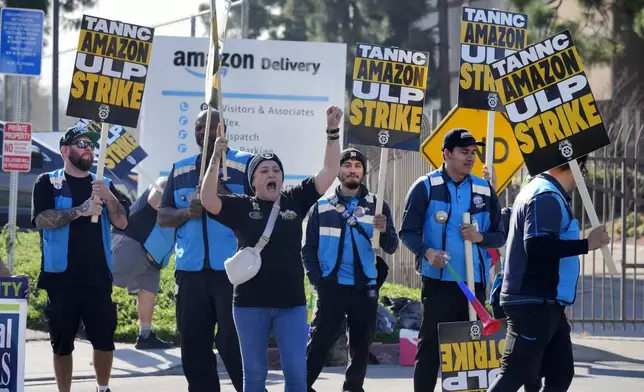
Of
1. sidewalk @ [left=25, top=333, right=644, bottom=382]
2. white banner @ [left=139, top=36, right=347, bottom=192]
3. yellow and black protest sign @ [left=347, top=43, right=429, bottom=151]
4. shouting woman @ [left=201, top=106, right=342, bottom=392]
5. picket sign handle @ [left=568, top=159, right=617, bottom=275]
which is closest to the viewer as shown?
picket sign handle @ [left=568, top=159, right=617, bottom=275]

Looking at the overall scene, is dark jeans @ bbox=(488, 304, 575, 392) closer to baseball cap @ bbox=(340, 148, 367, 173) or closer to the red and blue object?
the red and blue object

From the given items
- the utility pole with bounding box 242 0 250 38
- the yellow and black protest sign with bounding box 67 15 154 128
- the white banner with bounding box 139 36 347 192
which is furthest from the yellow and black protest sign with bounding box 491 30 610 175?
the utility pole with bounding box 242 0 250 38

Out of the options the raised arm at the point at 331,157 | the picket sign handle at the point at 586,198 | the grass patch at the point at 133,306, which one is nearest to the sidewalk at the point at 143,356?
the grass patch at the point at 133,306

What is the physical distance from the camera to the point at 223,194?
7.84 meters

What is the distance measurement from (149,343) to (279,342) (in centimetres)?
500

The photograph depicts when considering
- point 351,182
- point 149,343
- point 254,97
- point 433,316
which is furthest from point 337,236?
point 254,97

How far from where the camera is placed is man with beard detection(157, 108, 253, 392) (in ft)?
26.1

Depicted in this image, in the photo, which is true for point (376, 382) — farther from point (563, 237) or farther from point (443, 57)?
point (443, 57)

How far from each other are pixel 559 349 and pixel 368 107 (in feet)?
10.8

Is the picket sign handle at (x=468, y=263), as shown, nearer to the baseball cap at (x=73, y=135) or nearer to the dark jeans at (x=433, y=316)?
the dark jeans at (x=433, y=316)

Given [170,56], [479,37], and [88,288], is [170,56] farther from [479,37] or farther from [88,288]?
[88,288]

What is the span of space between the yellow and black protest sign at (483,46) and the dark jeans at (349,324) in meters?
2.11

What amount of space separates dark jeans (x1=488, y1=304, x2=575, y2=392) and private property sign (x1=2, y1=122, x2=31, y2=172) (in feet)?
21.8

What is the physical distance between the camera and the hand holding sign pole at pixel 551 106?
723 centimetres
